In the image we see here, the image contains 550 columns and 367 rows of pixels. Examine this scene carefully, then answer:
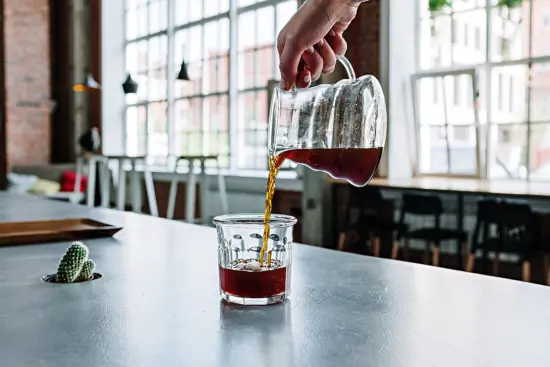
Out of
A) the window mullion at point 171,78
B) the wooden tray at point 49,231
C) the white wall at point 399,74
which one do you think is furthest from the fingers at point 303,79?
the window mullion at point 171,78

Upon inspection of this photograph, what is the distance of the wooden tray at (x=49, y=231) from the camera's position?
1.48 meters

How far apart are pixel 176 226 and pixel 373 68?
13.2 feet

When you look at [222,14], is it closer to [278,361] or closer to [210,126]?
[210,126]

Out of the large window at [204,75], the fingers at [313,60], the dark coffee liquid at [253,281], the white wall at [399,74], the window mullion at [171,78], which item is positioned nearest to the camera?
the dark coffee liquid at [253,281]

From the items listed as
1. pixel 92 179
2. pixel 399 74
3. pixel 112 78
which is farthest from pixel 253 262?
pixel 112 78

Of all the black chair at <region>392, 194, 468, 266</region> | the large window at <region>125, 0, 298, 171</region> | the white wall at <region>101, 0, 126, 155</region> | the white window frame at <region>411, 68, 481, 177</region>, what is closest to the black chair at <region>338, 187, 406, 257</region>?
the black chair at <region>392, 194, 468, 266</region>

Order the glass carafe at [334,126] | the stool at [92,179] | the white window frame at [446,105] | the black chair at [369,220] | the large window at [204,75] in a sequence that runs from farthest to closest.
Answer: the stool at [92,179] < the large window at [204,75] < the white window frame at [446,105] < the black chair at [369,220] < the glass carafe at [334,126]

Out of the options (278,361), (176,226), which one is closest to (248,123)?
(176,226)

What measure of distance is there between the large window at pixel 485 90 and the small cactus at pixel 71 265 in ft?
14.1

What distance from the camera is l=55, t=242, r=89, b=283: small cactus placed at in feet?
3.41

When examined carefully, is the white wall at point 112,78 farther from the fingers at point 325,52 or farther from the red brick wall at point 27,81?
the fingers at point 325,52

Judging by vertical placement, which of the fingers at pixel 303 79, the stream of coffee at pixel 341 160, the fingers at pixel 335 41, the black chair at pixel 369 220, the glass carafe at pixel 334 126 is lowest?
the black chair at pixel 369 220

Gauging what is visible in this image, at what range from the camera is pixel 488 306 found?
887mm

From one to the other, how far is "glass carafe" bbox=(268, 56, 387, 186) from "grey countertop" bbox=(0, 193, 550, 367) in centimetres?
21
